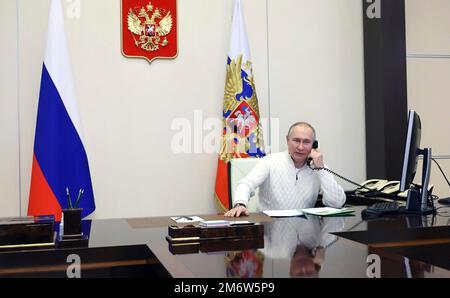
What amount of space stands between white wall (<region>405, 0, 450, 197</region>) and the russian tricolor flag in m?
2.88

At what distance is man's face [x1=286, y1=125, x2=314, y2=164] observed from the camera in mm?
3006

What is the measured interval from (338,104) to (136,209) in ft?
6.49

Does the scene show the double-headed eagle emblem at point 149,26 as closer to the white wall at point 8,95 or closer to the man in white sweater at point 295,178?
the white wall at point 8,95

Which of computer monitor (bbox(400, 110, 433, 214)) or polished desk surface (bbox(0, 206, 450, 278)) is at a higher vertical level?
computer monitor (bbox(400, 110, 433, 214))

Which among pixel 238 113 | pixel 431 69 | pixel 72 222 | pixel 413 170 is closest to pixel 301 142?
pixel 413 170

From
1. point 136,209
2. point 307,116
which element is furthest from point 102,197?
point 307,116

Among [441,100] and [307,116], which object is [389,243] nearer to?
[307,116]

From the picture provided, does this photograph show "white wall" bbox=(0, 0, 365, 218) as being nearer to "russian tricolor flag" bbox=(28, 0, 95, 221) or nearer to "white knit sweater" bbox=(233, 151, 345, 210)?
"russian tricolor flag" bbox=(28, 0, 95, 221)

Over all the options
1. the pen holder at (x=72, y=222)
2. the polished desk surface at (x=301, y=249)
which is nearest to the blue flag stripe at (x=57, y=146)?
the polished desk surface at (x=301, y=249)

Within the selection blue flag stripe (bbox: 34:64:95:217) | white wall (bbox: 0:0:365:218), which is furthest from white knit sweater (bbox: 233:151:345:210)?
blue flag stripe (bbox: 34:64:95:217)

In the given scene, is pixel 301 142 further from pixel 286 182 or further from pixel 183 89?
pixel 183 89

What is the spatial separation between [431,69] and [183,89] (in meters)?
2.27

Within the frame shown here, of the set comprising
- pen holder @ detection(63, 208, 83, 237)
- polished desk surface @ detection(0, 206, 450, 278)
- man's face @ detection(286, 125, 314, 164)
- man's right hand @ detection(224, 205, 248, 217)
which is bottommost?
polished desk surface @ detection(0, 206, 450, 278)

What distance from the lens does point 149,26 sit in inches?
155
